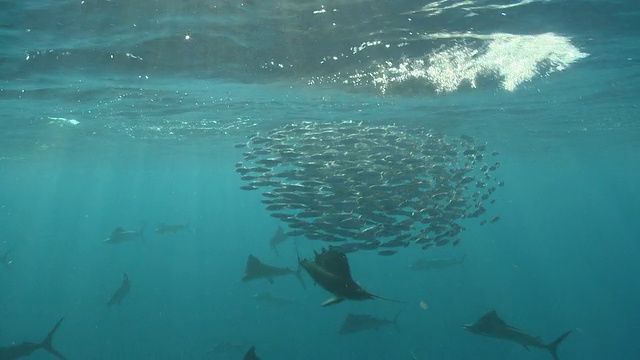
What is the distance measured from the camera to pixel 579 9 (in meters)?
11.1

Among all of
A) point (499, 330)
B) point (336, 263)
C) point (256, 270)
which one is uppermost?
point (336, 263)

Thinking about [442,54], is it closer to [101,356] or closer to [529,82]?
[529,82]

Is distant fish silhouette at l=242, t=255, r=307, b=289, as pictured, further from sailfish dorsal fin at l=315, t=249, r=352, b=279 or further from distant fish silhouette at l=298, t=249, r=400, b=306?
sailfish dorsal fin at l=315, t=249, r=352, b=279

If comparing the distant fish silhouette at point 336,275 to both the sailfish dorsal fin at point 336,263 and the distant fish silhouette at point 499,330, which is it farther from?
the distant fish silhouette at point 499,330

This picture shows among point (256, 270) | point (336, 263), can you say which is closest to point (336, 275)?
point (336, 263)

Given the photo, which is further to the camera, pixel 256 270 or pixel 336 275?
pixel 256 270

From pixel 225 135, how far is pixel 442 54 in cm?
1945

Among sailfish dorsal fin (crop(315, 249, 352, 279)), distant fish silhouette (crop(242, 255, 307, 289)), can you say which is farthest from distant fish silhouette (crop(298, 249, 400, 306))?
distant fish silhouette (crop(242, 255, 307, 289))

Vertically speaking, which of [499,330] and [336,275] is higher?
[336,275]

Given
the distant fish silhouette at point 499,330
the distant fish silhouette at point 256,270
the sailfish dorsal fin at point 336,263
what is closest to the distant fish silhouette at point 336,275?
the sailfish dorsal fin at point 336,263

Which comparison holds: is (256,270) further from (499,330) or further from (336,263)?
(336,263)

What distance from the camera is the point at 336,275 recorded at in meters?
4.32

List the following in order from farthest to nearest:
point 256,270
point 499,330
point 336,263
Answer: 1. point 256,270
2. point 499,330
3. point 336,263

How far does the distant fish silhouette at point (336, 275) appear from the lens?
4.28m
